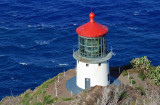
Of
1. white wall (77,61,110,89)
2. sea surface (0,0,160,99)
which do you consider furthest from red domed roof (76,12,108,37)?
sea surface (0,0,160,99)

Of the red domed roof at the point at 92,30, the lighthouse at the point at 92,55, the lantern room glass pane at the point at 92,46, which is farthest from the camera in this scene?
the lantern room glass pane at the point at 92,46

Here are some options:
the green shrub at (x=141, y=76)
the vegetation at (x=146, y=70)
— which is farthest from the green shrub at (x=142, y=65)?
the green shrub at (x=141, y=76)

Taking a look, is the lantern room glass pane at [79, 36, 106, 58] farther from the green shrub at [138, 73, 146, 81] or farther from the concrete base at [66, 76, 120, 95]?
the green shrub at [138, 73, 146, 81]

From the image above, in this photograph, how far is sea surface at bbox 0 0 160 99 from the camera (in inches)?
2325

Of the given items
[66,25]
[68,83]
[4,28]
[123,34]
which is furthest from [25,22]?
[68,83]

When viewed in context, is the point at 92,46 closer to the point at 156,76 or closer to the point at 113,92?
the point at 113,92

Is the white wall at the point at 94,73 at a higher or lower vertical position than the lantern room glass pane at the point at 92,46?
lower

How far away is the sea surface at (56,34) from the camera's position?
59062 millimetres

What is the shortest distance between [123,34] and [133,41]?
14.5 ft

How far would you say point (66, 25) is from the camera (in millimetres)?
78500

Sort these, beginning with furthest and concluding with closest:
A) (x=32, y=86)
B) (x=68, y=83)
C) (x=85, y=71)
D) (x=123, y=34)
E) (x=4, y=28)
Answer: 1. (x=4, y=28)
2. (x=123, y=34)
3. (x=32, y=86)
4. (x=68, y=83)
5. (x=85, y=71)

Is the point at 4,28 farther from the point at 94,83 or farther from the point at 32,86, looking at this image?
the point at 94,83

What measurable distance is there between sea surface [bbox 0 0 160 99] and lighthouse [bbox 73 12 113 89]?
55.8 feet

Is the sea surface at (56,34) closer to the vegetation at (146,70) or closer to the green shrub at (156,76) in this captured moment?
the vegetation at (146,70)
